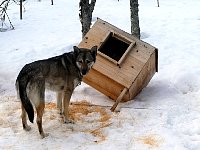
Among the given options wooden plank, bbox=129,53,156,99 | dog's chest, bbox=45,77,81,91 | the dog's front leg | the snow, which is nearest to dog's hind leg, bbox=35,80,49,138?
the snow

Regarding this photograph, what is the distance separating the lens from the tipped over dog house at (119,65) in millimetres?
6617

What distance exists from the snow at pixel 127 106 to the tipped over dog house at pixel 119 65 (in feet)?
0.96

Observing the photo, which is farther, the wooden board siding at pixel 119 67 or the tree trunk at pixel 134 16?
the tree trunk at pixel 134 16

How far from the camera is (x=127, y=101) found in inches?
272

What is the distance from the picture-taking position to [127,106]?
22.2ft

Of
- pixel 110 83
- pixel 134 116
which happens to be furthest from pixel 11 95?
pixel 134 116

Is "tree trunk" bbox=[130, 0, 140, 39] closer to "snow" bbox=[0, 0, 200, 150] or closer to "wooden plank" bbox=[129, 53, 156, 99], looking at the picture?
"snow" bbox=[0, 0, 200, 150]

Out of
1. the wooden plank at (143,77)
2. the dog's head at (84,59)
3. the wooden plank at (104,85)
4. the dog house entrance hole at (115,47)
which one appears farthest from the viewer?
the dog house entrance hole at (115,47)

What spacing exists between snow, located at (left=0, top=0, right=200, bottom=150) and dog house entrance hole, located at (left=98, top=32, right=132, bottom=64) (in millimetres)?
834

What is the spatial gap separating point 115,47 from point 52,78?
186 centimetres

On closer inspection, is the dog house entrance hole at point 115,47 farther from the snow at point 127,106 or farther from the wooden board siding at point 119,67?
the snow at point 127,106

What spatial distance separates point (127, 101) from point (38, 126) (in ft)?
6.43

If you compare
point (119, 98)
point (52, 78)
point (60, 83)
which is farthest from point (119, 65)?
point (52, 78)

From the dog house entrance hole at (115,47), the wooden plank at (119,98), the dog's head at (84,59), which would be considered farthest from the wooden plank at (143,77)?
the dog's head at (84,59)
